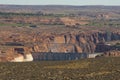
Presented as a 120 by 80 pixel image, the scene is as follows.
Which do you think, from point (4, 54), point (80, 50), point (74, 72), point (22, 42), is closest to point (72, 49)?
point (80, 50)

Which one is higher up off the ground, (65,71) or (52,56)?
(65,71)

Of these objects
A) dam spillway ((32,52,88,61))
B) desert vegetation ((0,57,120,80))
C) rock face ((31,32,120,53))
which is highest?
desert vegetation ((0,57,120,80))

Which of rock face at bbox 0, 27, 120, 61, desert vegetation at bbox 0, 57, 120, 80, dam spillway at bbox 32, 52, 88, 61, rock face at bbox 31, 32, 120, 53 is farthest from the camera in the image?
rock face at bbox 31, 32, 120, 53

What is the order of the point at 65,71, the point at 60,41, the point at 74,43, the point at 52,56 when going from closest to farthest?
the point at 65,71 < the point at 52,56 < the point at 74,43 < the point at 60,41

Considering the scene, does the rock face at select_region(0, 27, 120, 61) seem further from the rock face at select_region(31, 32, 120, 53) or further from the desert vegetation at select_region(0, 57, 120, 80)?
the desert vegetation at select_region(0, 57, 120, 80)

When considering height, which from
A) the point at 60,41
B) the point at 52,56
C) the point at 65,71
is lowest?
the point at 60,41

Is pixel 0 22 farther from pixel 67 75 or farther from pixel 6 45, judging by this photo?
pixel 67 75

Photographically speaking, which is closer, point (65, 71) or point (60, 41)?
point (65, 71)

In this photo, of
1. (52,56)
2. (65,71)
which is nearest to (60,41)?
(52,56)

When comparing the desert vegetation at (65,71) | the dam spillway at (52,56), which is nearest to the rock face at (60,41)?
the dam spillway at (52,56)

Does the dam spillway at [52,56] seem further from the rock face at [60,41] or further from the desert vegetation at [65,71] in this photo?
the desert vegetation at [65,71]

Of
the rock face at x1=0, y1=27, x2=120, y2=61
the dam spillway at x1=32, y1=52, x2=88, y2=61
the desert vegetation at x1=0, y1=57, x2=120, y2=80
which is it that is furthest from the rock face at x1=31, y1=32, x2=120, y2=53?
the desert vegetation at x1=0, y1=57, x2=120, y2=80

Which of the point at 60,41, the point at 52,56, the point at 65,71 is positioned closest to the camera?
the point at 65,71

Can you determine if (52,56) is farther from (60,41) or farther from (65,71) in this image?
(65,71)
